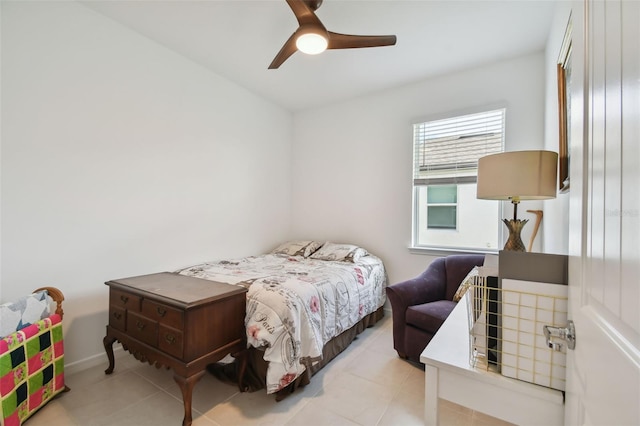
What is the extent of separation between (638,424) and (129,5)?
323 cm

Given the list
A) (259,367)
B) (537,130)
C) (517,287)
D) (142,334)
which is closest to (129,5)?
(142,334)

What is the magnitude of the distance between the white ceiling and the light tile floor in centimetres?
279

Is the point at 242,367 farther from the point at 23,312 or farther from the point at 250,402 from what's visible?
the point at 23,312

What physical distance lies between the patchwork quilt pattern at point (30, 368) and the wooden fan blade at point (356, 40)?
100 inches

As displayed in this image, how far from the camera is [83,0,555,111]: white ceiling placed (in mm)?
2164

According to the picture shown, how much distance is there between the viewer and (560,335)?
0.72 metres

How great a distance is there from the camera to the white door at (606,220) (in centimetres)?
43

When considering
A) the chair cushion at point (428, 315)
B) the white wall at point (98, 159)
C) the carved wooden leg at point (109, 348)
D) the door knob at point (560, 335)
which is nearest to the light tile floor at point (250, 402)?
the carved wooden leg at point (109, 348)

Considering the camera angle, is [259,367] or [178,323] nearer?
[178,323]

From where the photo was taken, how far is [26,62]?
1.96m

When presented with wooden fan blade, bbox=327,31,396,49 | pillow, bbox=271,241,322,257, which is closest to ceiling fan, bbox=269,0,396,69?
wooden fan blade, bbox=327,31,396,49

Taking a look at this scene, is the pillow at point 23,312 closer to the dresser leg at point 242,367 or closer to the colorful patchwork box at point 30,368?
the colorful patchwork box at point 30,368

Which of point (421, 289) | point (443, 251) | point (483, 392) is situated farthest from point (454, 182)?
point (483, 392)

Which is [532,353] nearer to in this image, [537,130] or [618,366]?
[618,366]
